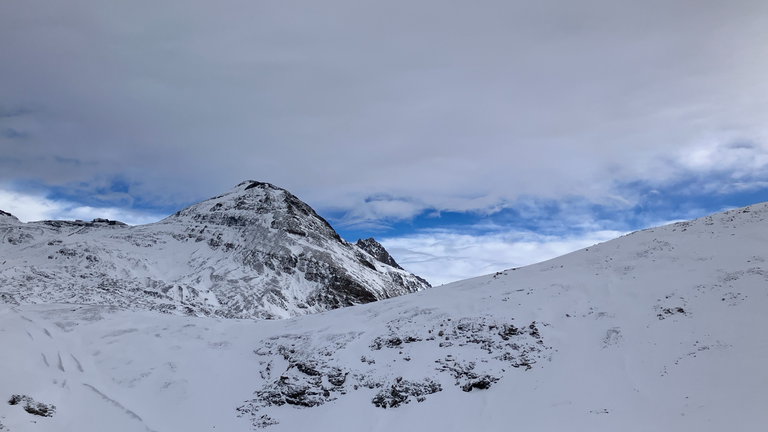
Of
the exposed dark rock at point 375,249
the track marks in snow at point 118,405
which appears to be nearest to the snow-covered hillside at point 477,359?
the track marks in snow at point 118,405

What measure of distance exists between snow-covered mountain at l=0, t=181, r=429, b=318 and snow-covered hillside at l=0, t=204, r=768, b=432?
977 inches

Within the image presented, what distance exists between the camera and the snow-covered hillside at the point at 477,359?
52.2ft

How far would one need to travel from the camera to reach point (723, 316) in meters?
18.5

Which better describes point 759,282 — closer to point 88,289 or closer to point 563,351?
point 563,351

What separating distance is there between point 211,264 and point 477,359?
72.3m

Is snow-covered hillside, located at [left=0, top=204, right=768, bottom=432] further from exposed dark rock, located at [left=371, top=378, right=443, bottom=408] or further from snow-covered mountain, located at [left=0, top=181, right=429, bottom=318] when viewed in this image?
snow-covered mountain, located at [left=0, top=181, right=429, bottom=318]

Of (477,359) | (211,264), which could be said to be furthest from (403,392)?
(211,264)

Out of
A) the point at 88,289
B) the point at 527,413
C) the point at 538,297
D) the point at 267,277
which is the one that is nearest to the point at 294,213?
→ the point at 267,277

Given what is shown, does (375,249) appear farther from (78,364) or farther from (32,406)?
(32,406)

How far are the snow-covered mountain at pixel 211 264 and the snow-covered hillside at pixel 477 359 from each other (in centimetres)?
2481

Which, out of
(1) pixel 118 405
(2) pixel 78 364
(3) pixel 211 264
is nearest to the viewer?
(1) pixel 118 405

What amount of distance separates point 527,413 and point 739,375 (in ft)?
25.7

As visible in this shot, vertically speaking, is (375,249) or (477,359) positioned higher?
(375,249)

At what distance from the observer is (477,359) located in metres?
20.2
